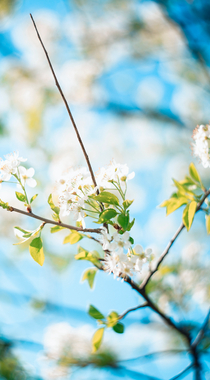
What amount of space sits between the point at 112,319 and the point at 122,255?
1.17ft

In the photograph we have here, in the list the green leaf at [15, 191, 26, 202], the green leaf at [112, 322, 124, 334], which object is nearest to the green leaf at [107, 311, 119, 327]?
the green leaf at [112, 322, 124, 334]

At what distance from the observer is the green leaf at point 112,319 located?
0.92 metres

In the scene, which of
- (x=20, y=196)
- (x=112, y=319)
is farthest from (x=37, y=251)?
(x=112, y=319)

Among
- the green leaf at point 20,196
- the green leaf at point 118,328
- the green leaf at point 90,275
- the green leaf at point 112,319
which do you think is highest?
the green leaf at point 20,196

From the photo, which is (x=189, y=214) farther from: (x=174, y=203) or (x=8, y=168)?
(x=8, y=168)

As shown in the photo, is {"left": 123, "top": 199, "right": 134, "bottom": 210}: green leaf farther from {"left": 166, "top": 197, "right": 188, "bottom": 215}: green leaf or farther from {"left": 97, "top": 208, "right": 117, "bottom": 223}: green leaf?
{"left": 166, "top": 197, "right": 188, "bottom": 215}: green leaf

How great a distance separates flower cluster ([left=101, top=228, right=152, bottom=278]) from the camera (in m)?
0.69

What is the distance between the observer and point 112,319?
0.93 metres

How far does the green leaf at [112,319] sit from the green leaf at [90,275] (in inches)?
4.8

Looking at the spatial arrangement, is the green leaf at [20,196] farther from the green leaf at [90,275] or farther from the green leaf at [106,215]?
the green leaf at [90,275]

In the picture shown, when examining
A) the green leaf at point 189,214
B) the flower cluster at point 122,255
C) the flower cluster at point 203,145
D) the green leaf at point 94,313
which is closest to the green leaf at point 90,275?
the green leaf at point 94,313

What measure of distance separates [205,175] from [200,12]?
1991 millimetres

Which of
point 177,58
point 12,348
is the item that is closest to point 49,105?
point 177,58

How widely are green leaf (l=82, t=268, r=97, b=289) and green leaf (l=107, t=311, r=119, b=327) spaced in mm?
122
